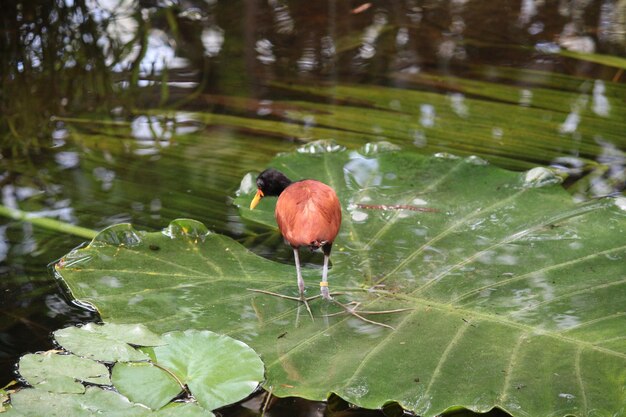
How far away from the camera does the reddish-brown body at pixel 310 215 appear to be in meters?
1.81

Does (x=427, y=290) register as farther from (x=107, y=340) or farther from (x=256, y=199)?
(x=107, y=340)

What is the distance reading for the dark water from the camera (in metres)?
2.59

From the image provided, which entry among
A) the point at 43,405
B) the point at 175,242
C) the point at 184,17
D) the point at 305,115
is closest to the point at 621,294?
the point at 175,242

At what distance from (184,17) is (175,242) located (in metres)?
2.38

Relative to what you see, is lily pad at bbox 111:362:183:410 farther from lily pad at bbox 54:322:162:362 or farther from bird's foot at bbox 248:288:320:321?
bird's foot at bbox 248:288:320:321

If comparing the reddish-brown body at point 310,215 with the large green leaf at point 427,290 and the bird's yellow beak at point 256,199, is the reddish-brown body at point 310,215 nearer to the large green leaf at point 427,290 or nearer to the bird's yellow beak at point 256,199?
the large green leaf at point 427,290

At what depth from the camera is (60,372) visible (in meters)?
1.70

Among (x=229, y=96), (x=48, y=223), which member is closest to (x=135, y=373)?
(x=48, y=223)

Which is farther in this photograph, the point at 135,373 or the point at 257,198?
the point at 257,198

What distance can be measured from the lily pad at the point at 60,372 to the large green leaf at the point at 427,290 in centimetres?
17

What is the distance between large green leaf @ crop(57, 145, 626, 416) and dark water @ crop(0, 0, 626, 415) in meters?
0.12

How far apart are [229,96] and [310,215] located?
1.72m

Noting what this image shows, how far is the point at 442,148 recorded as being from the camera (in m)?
2.92

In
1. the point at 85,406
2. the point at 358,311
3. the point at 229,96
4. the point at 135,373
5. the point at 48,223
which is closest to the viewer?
the point at 85,406
